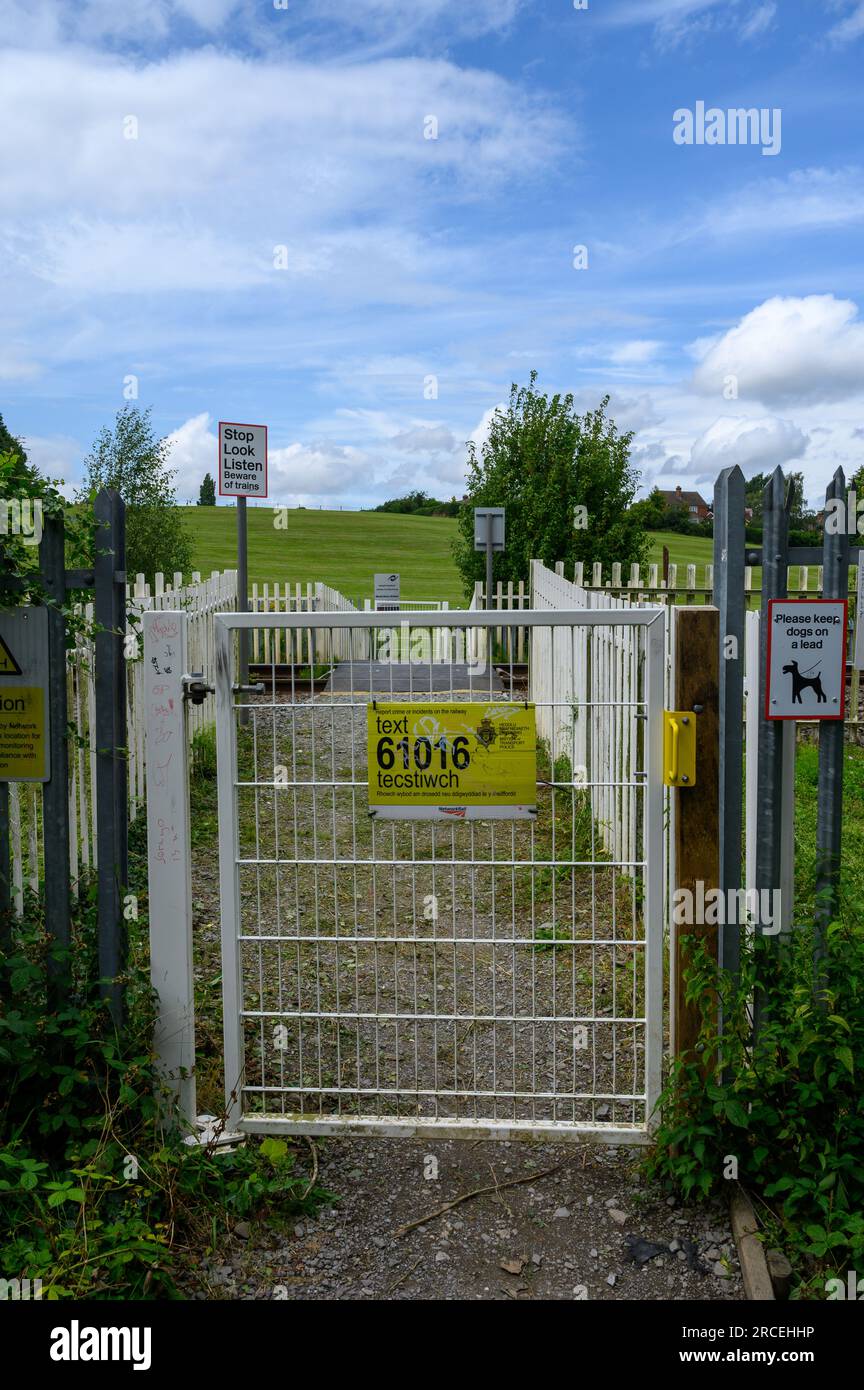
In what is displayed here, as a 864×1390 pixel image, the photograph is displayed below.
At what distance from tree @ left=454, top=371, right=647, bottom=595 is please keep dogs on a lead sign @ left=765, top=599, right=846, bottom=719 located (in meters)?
18.4

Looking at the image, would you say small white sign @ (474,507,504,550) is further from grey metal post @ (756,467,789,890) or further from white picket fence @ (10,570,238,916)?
grey metal post @ (756,467,789,890)

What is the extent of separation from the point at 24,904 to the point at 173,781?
5.76ft

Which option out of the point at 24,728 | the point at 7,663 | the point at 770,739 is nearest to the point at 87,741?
the point at 24,728

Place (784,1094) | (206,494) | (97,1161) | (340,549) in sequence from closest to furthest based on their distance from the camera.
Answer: (97,1161)
(784,1094)
(340,549)
(206,494)

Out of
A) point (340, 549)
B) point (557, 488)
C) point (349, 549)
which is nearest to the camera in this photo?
point (557, 488)

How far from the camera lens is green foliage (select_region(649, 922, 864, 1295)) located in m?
3.74

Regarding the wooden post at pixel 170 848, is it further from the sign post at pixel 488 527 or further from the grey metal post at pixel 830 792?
the sign post at pixel 488 527

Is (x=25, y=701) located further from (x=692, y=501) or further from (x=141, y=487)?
(x=692, y=501)

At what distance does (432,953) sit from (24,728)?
7.42ft

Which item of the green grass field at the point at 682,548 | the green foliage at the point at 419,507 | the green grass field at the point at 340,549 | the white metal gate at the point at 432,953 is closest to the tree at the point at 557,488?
the white metal gate at the point at 432,953

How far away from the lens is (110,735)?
409cm

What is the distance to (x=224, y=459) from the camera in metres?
12.4
